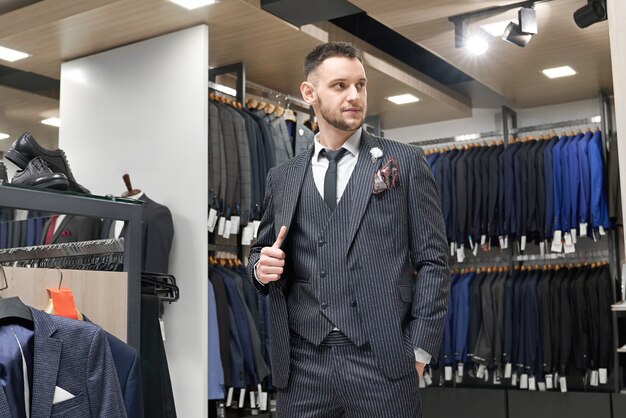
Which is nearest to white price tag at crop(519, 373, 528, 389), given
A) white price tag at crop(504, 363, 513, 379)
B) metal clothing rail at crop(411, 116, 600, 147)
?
white price tag at crop(504, 363, 513, 379)

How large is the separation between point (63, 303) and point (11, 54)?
10.9 ft

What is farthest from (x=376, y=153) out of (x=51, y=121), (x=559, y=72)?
(x=51, y=121)

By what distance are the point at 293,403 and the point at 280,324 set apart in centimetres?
21

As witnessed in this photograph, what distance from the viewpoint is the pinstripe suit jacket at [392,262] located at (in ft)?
6.74

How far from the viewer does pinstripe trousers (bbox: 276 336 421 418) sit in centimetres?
202

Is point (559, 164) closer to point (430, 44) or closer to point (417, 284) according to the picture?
point (430, 44)

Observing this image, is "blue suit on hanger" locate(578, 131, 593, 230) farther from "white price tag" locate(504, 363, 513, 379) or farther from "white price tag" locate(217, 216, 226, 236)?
"white price tag" locate(217, 216, 226, 236)

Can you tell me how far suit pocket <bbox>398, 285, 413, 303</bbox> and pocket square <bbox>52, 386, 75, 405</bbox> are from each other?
0.87 m

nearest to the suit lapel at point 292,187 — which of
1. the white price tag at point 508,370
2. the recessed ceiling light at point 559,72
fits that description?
the recessed ceiling light at point 559,72

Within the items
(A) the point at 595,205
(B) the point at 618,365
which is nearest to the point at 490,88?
→ (A) the point at 595,205

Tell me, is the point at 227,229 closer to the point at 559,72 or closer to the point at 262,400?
the point at 262,400

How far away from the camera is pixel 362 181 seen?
2166 mm

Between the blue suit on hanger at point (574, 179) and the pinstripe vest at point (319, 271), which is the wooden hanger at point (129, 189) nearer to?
the pinstripe vest at point (319, 271)

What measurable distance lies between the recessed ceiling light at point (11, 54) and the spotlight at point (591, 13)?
3335 millimetres
